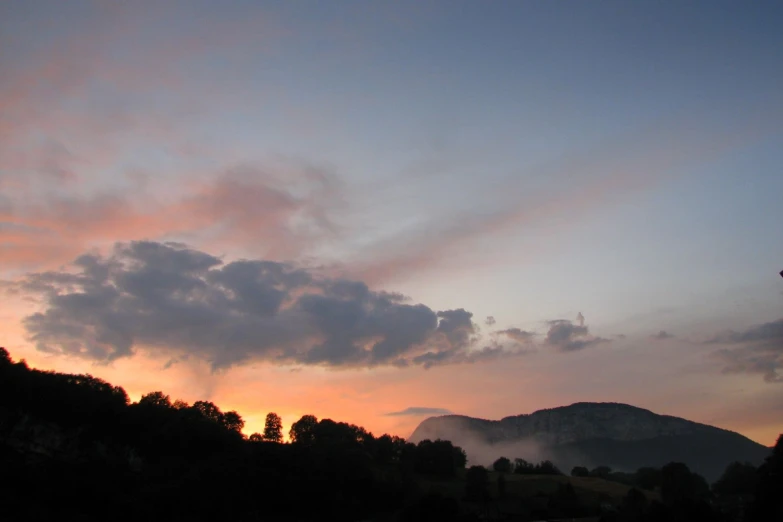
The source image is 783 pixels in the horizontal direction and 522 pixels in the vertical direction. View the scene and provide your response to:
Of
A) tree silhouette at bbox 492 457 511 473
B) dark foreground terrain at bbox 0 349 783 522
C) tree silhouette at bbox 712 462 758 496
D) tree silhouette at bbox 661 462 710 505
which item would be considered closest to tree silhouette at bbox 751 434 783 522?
dark foreground terrain at bbox 0 349 783 522

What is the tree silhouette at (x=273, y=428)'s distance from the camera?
152000 mm

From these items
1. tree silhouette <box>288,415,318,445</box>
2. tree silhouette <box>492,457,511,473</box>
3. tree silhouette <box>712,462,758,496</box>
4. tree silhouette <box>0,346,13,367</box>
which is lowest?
tree silhouette <box>712,462,758,496</box>

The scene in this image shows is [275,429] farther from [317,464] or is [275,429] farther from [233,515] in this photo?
[233,515]

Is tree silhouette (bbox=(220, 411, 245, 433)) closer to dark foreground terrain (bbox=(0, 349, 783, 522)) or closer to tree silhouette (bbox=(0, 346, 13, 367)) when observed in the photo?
dark foreground terrain (bbox=(0, 349, 783, 522))

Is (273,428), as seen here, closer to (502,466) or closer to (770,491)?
(502,466)

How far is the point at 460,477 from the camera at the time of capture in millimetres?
140000

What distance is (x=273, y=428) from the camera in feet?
509

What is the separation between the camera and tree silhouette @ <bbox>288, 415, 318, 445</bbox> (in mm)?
153000

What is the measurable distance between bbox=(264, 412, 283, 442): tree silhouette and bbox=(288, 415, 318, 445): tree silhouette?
11.9 feet

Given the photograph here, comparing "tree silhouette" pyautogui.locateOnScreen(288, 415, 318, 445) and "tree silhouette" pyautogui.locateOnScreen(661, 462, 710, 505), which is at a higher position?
"tree silhouette" pyautogui.locateOnScreen(288, 415, 318, 445)

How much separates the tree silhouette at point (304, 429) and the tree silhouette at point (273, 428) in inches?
142

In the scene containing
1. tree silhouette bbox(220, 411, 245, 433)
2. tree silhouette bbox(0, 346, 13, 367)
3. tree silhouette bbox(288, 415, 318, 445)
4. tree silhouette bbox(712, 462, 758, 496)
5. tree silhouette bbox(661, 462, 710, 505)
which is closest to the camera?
tree silhouette bbox(0, 346, 13, 367)

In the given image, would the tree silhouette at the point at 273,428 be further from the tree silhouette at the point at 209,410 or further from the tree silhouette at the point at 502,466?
the tree silhouette at the point at 502,466

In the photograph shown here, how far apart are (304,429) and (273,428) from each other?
8.65 m
